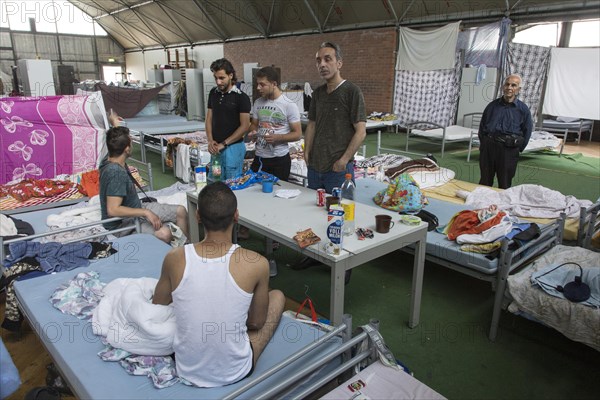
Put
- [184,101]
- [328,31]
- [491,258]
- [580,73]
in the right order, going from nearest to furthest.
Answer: [491,258] < [580,73] < [184,101] < [328,31]

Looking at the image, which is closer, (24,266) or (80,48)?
(24,266)

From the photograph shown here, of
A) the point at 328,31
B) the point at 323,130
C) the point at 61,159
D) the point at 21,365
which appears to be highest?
the point at 328,31

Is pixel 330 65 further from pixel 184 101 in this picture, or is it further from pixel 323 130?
pixel 184 101

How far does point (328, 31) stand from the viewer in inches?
463

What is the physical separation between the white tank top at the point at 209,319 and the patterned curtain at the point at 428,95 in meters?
8.93

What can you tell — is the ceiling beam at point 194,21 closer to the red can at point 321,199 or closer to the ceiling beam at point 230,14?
the ceiling beam at point 230,14

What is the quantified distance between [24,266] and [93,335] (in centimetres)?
103

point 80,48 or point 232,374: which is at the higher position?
point 80,48

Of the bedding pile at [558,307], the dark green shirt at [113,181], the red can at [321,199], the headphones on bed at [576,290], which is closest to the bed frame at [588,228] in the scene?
the bedding pile at [558,307]

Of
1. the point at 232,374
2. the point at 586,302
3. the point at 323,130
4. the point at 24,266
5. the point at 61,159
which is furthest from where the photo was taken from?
the point at 61,159

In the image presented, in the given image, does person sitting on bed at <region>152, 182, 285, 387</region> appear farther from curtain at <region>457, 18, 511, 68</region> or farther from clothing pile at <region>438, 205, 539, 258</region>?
curtain at <region>457, 18, 511, 68</region>

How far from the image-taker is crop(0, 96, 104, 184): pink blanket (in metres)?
4.45

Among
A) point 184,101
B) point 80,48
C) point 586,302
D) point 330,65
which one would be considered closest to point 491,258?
point 586,302

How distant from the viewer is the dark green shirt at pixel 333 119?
2.99 m
